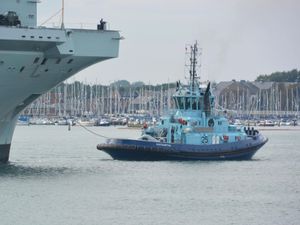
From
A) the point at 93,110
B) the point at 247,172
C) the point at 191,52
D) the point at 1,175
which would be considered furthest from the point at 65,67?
the point at 93,110

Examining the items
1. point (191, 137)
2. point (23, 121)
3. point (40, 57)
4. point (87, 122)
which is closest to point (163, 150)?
point (191, 137)

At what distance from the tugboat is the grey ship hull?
8585mm

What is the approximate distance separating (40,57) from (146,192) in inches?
294

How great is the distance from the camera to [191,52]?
61.8 metres

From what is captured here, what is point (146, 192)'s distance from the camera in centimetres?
4344

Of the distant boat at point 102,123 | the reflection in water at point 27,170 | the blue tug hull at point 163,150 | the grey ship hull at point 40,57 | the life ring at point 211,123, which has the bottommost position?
the reflection in water at point 27,170

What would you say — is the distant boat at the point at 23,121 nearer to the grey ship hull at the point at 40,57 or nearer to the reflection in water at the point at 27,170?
the reflection in water at the point at 27,170

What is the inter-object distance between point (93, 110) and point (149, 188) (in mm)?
133440

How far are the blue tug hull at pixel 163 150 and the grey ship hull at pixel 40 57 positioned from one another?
8075mm

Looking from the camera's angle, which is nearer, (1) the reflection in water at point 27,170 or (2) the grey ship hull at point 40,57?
(2) the grey ship hull at point 40,57

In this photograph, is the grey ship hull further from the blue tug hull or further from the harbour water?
the blue tug hull

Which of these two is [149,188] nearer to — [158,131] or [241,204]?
[241,204]

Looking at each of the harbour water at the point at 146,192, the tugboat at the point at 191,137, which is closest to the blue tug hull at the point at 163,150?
the tugboat at the point at 191,137

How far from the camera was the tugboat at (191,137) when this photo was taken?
57.7 meters
